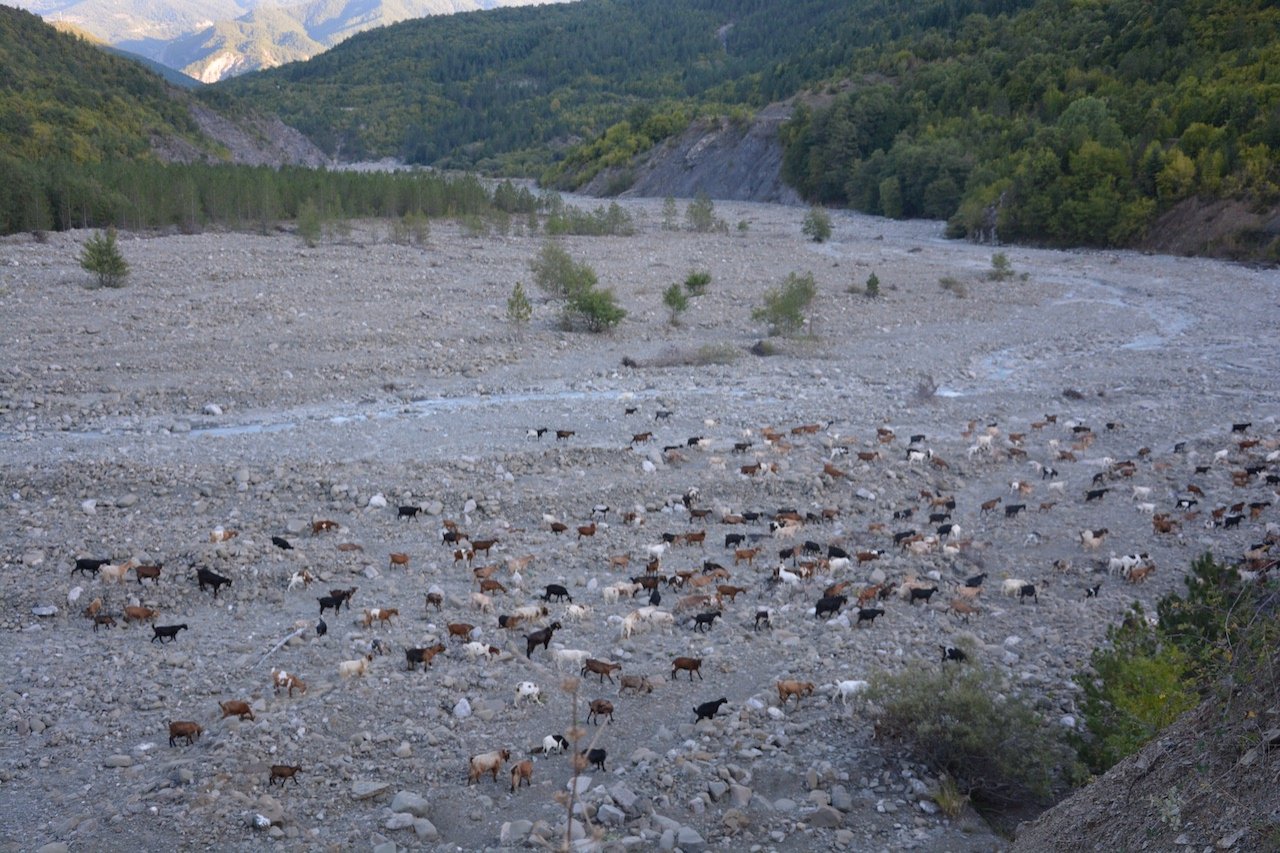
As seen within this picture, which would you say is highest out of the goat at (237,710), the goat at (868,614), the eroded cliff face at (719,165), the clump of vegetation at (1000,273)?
the eroded cliff face at (719,165)

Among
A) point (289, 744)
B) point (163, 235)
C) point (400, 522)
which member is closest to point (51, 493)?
point (400, 522)

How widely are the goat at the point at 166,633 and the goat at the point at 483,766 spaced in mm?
4157

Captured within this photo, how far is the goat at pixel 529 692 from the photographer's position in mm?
9033

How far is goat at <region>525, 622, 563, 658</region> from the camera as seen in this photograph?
9.98 metres

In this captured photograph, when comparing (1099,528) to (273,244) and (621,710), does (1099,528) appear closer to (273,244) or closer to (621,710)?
(621,710)

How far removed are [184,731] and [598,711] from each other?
3453mm

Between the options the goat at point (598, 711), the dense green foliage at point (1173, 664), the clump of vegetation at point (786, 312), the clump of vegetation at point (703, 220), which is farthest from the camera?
the clump of vegetation at point (703, 220)

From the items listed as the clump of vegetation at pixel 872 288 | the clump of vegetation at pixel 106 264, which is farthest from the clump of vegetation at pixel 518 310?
the clump of vegetation at pixel 106 264

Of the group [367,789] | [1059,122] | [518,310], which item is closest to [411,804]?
[367,789]

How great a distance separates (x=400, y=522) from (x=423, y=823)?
6.97 metres

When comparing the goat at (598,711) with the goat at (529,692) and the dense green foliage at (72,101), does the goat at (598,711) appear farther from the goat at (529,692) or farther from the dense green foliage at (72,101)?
the dense green foliage at (72,101)

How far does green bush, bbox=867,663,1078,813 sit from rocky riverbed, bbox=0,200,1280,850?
0.38 meters

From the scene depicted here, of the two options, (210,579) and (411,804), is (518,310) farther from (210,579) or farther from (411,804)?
(411,804)

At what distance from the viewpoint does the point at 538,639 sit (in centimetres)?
1001
